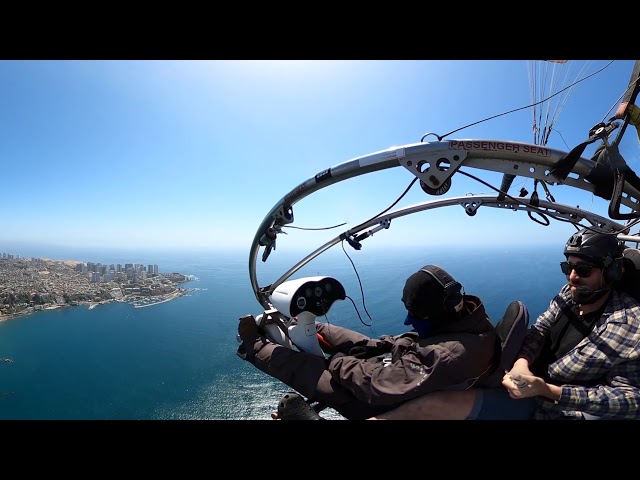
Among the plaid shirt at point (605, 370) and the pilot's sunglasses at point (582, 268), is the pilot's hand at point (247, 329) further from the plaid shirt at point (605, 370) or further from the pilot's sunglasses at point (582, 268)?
the pilot's sunglasses at point (582, 268)

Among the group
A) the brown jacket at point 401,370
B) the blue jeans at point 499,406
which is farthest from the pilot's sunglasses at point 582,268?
the blue jeans at point 499,406

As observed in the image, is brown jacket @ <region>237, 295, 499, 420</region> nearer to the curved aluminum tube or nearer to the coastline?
the curved aluminum tube

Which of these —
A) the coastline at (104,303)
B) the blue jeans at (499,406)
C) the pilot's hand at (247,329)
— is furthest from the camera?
the coastline at (104,303)

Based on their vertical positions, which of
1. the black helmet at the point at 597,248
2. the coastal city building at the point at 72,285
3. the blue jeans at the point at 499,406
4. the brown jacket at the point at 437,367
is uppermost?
the black helmet at the point at 597,248

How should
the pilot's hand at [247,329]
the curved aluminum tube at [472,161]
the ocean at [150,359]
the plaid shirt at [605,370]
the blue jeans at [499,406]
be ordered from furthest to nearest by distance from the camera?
the ocean at [150,359], the pilot's hand at [247,329], the curved aluminum tube at [472,161], the blue jeans at [499,406], the plaid shirt at [605,370]

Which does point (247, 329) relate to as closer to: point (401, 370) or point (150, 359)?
point (401, 370)

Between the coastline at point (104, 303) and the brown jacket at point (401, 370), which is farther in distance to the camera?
the coastline at point (104, 303)
